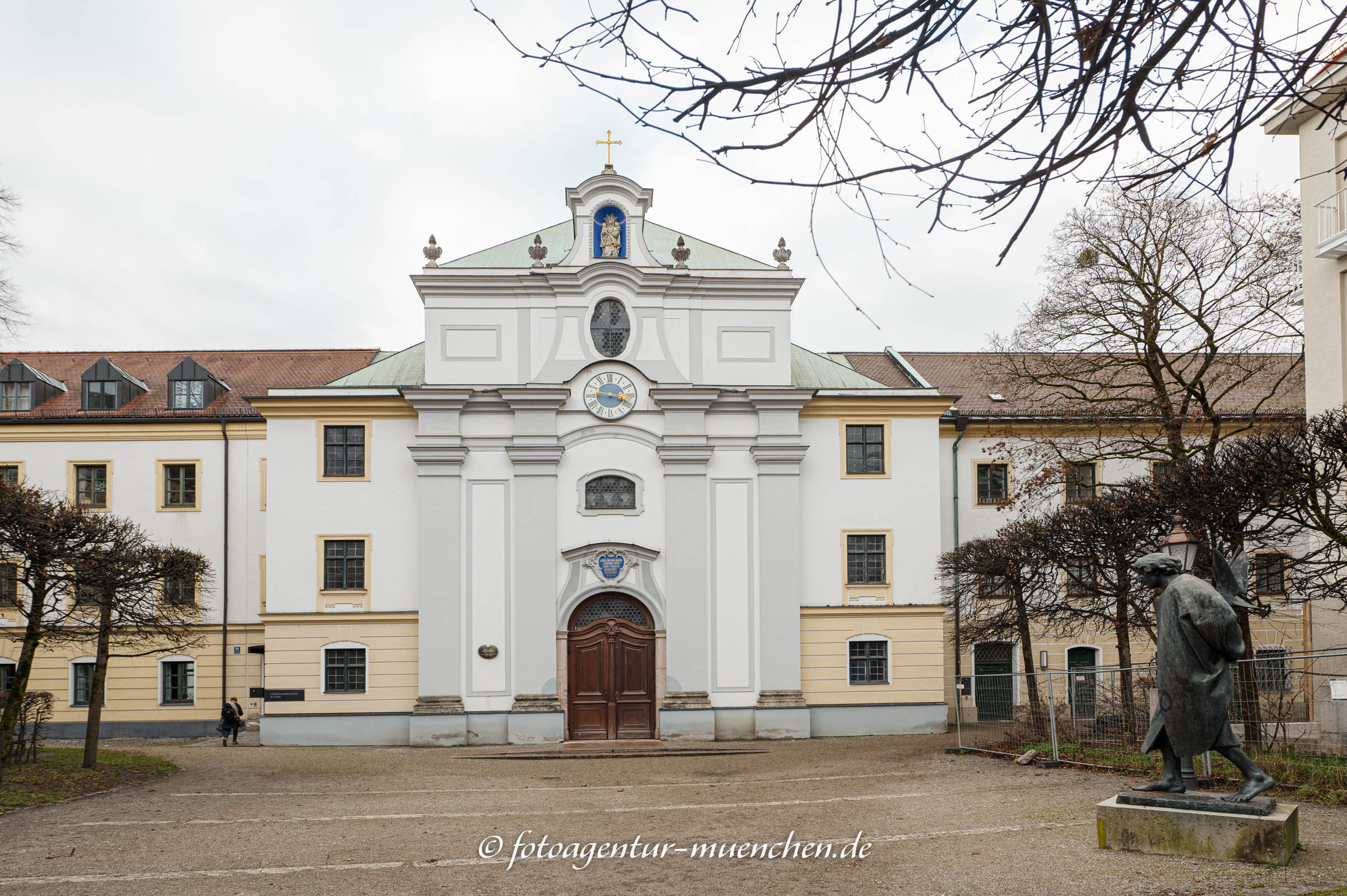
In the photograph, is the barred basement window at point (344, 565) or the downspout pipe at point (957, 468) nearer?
the barred basement window at point (344, 565)

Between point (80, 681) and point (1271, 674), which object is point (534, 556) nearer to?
point (80, 681)

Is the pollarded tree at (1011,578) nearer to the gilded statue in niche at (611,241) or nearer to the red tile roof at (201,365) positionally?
the gilded statue in niche at (611,241)

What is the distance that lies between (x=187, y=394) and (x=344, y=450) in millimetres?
8434

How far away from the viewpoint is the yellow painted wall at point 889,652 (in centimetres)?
2445

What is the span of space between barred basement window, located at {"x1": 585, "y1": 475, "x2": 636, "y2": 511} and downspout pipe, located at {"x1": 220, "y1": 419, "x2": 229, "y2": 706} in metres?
11.1

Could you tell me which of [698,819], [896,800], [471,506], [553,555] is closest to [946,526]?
[553,555]

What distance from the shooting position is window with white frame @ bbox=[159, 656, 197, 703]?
28141 mm

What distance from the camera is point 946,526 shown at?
2809 cm

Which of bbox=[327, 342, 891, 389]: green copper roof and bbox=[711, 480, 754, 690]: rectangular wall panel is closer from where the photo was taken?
bbox=[711, 480, 754, 690]: rectangular wall panel

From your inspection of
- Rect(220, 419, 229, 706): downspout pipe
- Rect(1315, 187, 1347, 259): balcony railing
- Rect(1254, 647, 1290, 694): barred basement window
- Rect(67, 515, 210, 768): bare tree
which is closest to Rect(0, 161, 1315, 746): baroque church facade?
Rect(220, 419, 229, 706): downspout pipe

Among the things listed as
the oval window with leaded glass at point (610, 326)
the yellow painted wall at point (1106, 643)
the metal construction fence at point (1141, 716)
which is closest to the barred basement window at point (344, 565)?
the oval window with leaded glass at point (610, 326)

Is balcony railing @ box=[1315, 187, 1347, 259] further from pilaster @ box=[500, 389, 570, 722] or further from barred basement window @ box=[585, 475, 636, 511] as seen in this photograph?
pilaster @ box=[500, 389, 570, 722]

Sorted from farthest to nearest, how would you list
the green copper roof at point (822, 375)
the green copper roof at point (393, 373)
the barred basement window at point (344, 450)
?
the green copper roof at point (822, 375), the green copper roof at point (393, 373), the barred basement window at point (344, 450)

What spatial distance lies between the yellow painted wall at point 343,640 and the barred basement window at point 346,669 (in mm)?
156
